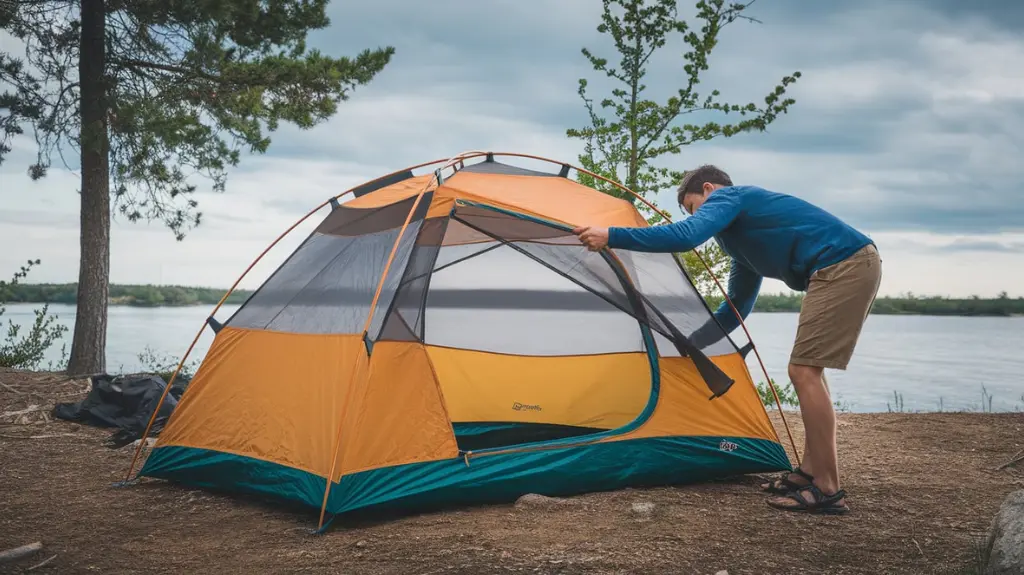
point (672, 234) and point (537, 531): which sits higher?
point (672, 234)

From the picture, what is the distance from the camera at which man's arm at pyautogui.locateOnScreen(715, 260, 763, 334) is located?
4.80 m

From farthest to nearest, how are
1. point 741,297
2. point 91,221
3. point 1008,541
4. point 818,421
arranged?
1. point 91,221
2. point 741,297
3. point 818,421
4. point 1008,541

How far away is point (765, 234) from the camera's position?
417cm

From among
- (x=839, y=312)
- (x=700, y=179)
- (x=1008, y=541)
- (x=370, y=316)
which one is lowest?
(x=1008, y=541)

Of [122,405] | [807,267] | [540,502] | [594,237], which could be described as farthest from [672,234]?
[122,405]

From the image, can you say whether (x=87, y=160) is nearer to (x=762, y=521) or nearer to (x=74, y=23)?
(x=74, y=23)

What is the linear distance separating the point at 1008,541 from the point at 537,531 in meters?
1.87

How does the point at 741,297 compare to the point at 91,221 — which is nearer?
the point at 741,297

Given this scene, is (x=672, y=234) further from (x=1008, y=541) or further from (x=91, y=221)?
(x=91, y=221)

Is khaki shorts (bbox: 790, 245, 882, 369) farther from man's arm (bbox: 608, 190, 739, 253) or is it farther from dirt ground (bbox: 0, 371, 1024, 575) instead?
dirt ground (bbox: 0, 371, 1024, 575)

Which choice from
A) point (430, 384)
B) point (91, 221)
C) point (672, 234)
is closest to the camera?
point (672, 234)

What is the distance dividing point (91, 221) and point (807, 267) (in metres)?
7.73

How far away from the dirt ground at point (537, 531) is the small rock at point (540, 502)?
3 centimetres

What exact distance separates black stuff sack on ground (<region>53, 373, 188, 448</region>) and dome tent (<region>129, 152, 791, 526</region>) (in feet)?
5.23
